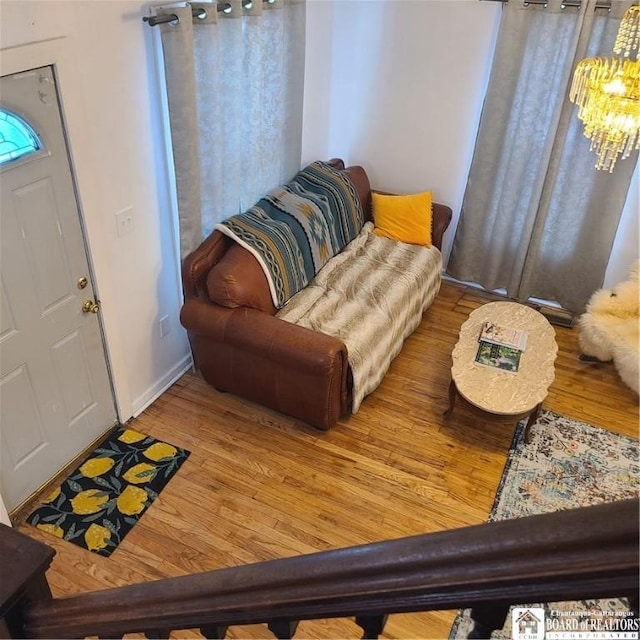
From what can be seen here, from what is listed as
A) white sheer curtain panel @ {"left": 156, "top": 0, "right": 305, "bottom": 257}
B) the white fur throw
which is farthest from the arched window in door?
the white fur throw

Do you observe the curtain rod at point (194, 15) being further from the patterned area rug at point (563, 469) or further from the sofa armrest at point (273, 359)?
the patterned area rug at point (563, 469)

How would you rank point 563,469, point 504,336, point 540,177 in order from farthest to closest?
1. point 540,177
2. point 504,336
3. point 563,469

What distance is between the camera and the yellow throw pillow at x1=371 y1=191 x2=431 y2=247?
14.8ft

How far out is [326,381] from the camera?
10.3 feet

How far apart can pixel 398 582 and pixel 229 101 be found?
10.5 feet

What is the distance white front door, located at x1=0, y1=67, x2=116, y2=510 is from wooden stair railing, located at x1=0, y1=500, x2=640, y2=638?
5.86 feet

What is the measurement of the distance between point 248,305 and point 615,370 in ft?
8.34

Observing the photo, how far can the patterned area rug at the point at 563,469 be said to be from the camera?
3137mm

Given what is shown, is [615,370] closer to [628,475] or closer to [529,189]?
[628,475]

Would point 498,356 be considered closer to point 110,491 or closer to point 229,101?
point 229,101

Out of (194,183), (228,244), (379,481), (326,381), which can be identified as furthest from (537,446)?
(194,183)

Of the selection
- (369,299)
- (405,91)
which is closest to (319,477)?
(369,299)

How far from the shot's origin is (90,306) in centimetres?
301

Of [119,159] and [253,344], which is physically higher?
[119,159]
